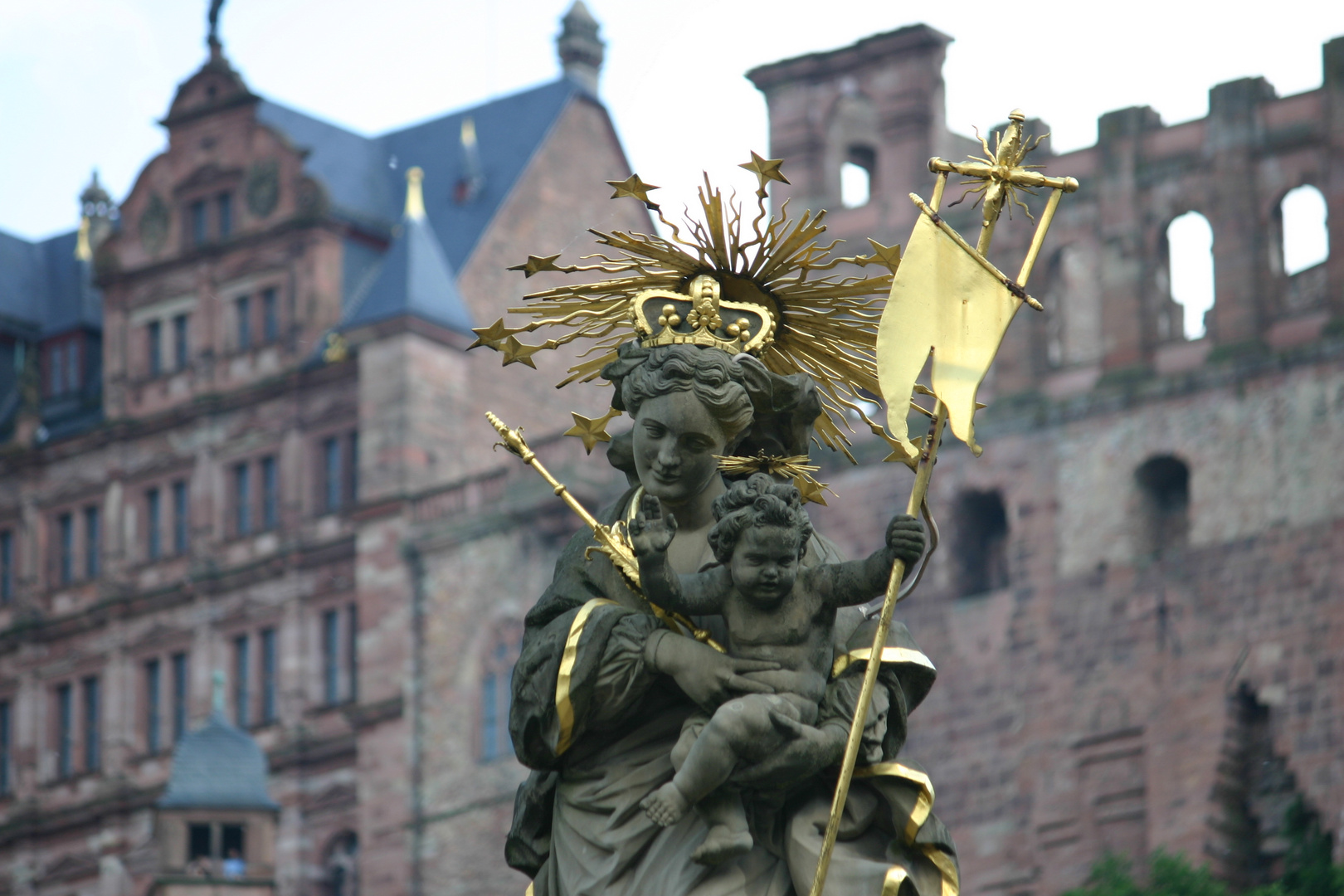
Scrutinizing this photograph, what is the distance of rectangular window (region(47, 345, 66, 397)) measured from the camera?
225 ft

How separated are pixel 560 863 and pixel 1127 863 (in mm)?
42158

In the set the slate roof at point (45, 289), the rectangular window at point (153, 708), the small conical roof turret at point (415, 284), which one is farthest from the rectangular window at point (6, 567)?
the small conical roof turret at point (415, 284)

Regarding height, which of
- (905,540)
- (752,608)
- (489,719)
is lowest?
(752,608)

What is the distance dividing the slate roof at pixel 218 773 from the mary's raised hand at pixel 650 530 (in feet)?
151

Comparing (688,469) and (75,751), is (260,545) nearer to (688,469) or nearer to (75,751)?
(75,751)

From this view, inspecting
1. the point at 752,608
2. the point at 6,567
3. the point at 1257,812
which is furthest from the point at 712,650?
the point at 6,567

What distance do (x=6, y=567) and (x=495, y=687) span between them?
13.4m

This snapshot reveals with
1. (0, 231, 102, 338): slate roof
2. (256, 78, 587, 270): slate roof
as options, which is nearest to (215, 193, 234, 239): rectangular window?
(256, 78, 587, 270): slate roof

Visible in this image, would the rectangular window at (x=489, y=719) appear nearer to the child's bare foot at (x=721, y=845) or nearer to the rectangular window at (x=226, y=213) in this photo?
the rectangular window at (x=226, y=213)

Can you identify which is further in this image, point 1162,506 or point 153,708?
point 153,708

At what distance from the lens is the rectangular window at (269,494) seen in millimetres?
63156

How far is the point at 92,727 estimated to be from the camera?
6481cm

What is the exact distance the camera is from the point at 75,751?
64.8 meters

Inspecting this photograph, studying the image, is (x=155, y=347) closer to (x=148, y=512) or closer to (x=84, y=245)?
(x=148, y=512)
